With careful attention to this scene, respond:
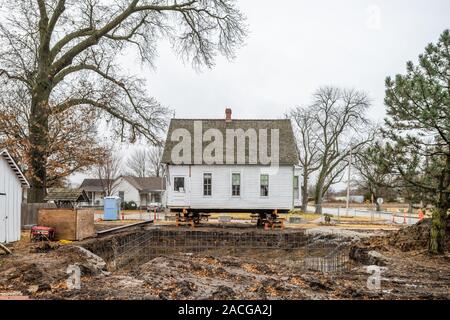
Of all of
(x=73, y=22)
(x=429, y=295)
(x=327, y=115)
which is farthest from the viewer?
(x=327, y=115)

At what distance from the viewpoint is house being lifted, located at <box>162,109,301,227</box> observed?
93.3 ft

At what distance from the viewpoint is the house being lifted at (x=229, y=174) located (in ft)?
93.3

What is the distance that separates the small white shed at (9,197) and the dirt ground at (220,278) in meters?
1.69

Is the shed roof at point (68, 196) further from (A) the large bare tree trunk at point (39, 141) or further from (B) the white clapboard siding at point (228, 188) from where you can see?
(B) the white clapboard siding at point (228, 188)

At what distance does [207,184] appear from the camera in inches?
1134

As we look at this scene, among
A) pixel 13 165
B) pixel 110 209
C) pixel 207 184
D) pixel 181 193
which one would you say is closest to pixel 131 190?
pixel 110 209

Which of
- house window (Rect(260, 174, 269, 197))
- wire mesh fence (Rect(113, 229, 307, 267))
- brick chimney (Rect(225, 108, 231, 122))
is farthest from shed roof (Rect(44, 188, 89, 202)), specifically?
brick chimney (Rect(225, 108, 231, 122))

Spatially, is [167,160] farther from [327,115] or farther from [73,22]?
[327,115]

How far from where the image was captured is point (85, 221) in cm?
2025

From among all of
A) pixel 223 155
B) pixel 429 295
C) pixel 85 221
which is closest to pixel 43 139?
pixel 85 221

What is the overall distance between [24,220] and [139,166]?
68003 millimetres

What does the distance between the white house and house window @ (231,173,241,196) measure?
110 ft

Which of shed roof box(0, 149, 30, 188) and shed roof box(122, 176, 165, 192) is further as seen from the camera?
shed roof box(122, 176, 165, 192)

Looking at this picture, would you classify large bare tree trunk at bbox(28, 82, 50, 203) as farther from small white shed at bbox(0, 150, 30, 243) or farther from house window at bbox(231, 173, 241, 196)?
house window at bbox(231, 173, 241, 196)
